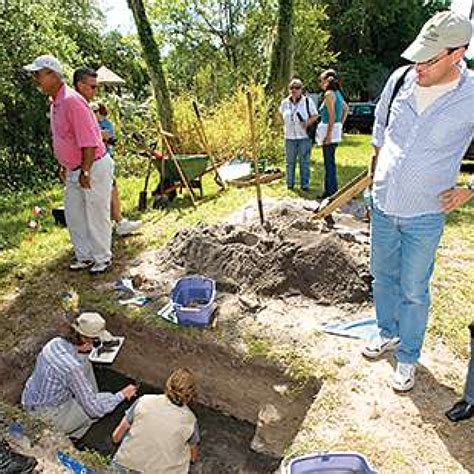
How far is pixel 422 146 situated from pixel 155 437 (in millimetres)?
2021

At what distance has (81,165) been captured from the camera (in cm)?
418

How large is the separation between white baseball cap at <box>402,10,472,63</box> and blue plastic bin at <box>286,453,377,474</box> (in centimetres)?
185

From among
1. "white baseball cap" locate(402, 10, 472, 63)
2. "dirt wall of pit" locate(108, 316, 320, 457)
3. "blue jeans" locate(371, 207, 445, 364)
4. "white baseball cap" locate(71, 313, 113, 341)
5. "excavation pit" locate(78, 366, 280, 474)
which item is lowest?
"excavation pit" locate(78, 366, 280, 474)

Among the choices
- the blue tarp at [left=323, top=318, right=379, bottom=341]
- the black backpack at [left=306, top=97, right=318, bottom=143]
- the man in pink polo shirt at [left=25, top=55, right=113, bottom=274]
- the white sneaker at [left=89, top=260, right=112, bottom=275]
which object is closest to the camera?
the blue tarp at [left=323, top=318, right=379, bottom=341]

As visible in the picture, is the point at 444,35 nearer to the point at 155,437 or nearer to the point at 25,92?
the point at 155,437

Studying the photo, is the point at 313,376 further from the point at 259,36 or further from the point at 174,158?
the point at 259,36

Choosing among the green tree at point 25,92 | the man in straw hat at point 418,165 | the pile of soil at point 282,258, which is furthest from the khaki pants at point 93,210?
the green tree at point 25,92

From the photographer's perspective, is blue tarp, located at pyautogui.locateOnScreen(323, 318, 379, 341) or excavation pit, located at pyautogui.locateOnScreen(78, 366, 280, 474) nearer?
excavation pit, located at pyautogui.locateOnScreen(78, 366, 280, 474)

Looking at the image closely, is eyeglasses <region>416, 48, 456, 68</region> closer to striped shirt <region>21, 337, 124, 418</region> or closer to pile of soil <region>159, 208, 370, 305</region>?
pile of soil <region>159, 208, 370, 305</region>

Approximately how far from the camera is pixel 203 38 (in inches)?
759

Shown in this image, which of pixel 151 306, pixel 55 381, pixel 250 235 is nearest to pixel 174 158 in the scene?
pixel 250 235

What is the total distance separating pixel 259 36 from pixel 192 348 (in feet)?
55.6

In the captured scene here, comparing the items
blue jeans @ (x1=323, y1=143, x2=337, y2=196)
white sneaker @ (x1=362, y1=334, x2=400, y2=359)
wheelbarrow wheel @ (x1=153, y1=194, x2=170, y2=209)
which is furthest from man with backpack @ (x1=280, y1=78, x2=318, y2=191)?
white sneaker @ (x1=362, y1=334, x2=400, y2=359)

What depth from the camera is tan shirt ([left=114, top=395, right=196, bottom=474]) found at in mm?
2592
